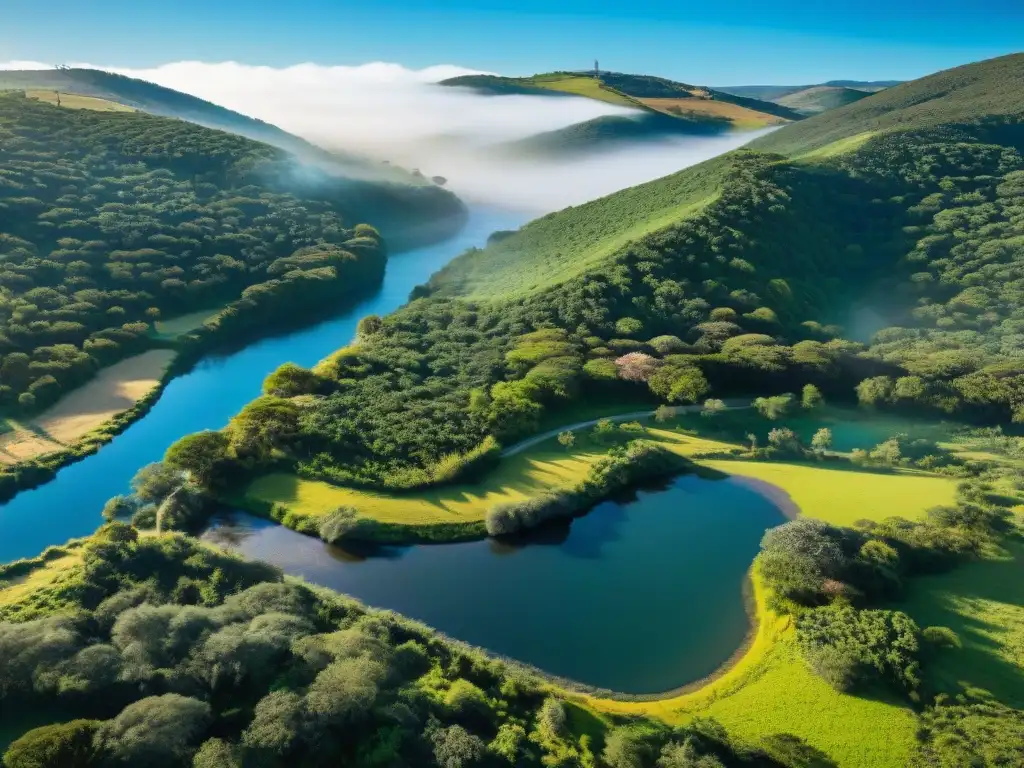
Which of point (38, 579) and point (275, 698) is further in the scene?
point (38, 579)

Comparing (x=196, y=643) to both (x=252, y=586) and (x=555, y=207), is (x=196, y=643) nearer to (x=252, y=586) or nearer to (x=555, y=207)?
(x=252, y=586)

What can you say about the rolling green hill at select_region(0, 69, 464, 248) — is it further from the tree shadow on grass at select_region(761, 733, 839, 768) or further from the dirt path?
the tree shadow on grass at select_region(761, 733, 839, 768)

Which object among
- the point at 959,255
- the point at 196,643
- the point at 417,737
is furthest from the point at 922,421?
the point at 196,643

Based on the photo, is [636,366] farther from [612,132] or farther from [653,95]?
[653,95]

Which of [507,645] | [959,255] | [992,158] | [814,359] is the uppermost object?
[992,158]

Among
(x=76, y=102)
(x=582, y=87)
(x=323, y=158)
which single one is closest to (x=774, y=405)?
(x=323, y=158)
